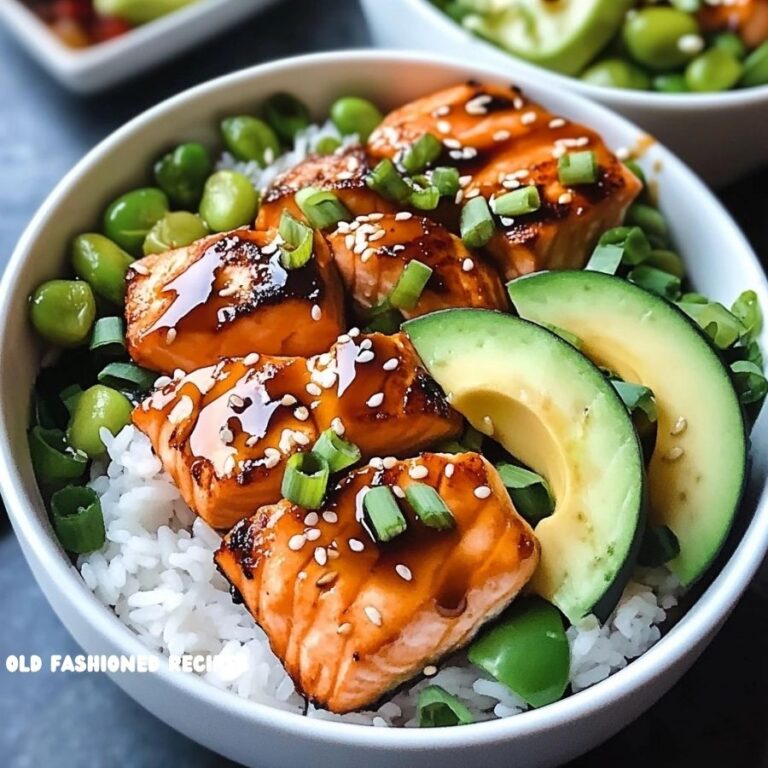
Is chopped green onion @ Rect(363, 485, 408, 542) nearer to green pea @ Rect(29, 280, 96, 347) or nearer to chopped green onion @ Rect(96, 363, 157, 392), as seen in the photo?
chopped green onion @ Rect(96, 363, 157, 392)

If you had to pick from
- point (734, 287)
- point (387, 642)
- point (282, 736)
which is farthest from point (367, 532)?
point (734, 287)

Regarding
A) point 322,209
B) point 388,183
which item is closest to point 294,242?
point 322,209

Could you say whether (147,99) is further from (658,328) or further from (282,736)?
(282,736)

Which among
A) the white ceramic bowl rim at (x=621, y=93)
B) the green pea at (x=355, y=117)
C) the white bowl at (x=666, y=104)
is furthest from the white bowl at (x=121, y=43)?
the green pea at (x=355, y=117)

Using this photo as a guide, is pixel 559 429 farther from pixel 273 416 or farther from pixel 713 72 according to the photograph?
pixel 713 72

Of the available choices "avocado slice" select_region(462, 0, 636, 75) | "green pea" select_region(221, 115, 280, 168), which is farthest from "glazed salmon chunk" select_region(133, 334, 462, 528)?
"avocado slice" select_region(462, 0, 636, 75)

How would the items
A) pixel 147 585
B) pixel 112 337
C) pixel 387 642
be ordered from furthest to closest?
1. pixel 112 337
2. pixel 147 585
3. pixel 387 642
